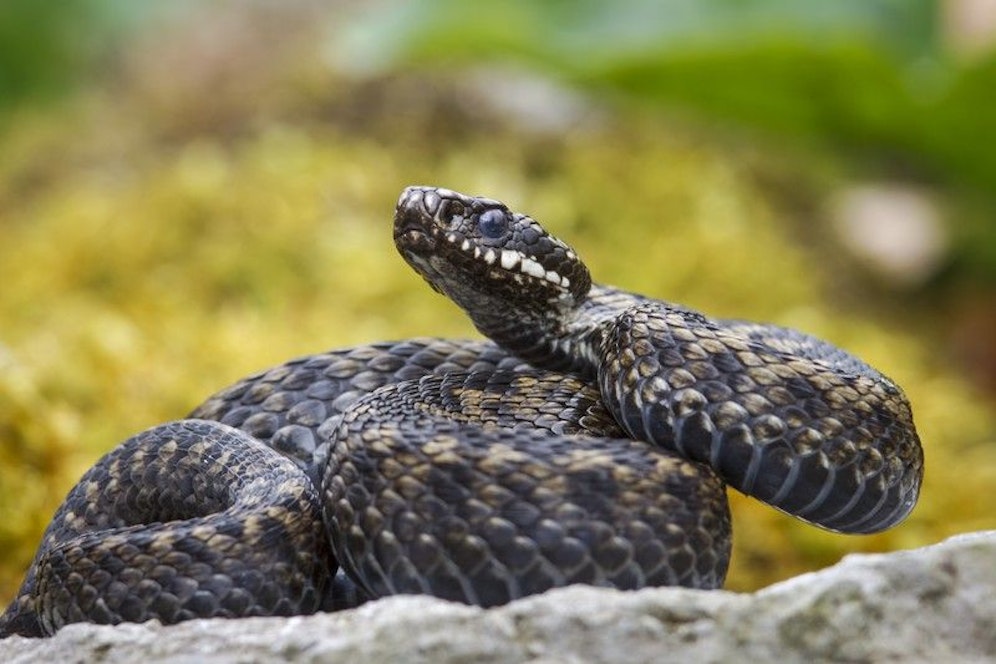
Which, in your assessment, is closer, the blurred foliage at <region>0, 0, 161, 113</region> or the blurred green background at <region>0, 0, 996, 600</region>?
the blurred green background at <region>0, 0, 996, 600</region>

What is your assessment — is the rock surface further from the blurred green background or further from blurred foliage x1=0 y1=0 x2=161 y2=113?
blurred foliage x1=0 y1=0 x2=161 y2=113

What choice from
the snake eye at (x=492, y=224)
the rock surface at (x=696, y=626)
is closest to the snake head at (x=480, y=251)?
the snake eye at (x=492, y=224)

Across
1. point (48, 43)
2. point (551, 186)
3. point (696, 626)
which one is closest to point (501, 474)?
point (696, 626)

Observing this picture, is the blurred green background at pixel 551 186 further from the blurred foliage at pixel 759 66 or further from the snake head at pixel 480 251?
the snake head at pixel 480 251

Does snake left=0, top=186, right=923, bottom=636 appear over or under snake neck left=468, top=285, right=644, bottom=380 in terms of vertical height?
under

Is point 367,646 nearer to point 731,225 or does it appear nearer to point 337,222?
point 337,222

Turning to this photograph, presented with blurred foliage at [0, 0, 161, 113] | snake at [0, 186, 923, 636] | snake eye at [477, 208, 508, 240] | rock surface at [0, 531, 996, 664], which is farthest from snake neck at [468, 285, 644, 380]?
blurred foliage at [0, 0, 161, 113]
